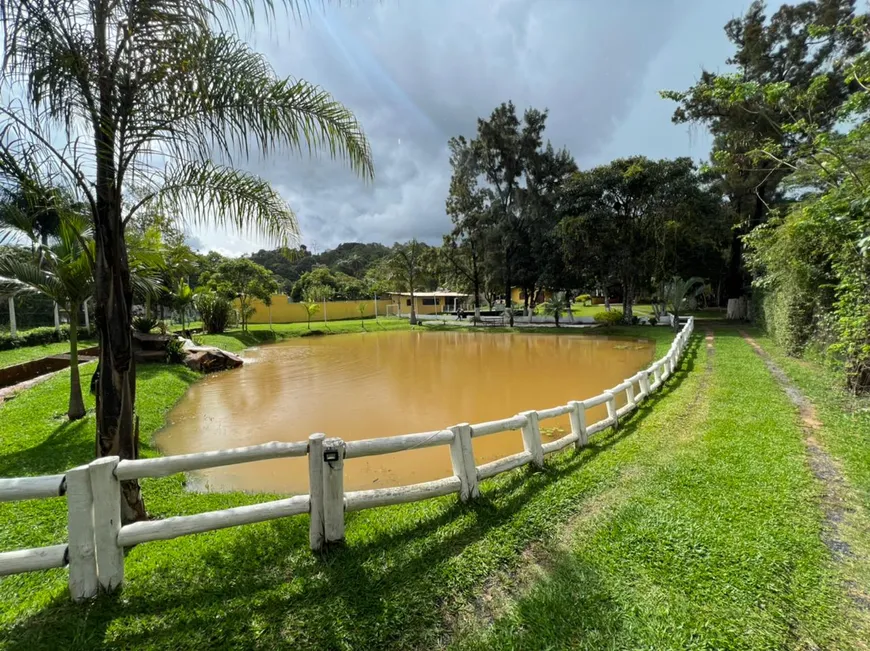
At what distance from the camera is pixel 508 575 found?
246cm

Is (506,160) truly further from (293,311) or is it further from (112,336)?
(112,336)

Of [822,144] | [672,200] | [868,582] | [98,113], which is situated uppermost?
[672,200]

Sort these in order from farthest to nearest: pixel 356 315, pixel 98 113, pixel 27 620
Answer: pixel 356 315, pixel 98 113, pixel 27 620

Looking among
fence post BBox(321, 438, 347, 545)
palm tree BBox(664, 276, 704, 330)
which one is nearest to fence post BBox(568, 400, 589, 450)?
fence post BBox(321, 438, 347, 545)

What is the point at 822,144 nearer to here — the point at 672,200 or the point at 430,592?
the point at 430,592

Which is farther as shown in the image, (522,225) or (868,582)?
(522,225)

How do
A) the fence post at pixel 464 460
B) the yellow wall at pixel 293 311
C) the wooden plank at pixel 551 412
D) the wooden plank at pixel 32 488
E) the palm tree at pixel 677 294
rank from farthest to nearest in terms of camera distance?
the yellow wall at pixel 293 311, the palm tree at pixel 677 294, the wooden plank at pixel 551 412, the fence post at pixel 464 460, the wooden plank at pixel 32 488

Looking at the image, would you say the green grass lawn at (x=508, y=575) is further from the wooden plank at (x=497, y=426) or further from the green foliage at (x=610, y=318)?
the green foliage at (x=610, y=318)

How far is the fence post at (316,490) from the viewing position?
8.18 feet

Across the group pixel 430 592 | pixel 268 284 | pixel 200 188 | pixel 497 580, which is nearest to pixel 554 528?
pixel 497 580

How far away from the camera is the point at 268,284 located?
23.5m

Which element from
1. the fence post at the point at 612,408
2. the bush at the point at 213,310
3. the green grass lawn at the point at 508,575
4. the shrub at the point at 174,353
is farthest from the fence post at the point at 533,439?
the bush at the point at 213,310

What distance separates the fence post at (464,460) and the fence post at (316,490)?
43.5 inches

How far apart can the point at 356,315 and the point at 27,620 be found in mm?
35988
